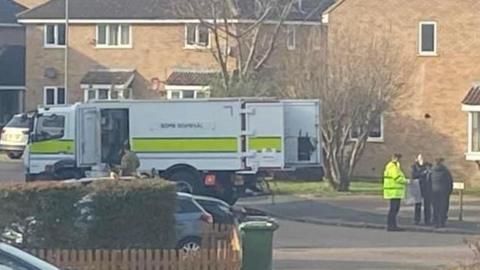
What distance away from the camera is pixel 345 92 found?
44.0m

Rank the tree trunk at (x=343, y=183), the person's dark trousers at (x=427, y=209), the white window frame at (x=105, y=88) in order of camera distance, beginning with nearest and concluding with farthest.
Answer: the person's dark trousers at (x=427, y=209), the tree trunk at (x=343, y=183), the white window frame at (x=105, y=88)

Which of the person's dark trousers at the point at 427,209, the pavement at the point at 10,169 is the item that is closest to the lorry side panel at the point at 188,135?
the person's dark trousers at the point at 427,209

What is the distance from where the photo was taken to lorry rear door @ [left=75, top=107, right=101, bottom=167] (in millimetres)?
36312

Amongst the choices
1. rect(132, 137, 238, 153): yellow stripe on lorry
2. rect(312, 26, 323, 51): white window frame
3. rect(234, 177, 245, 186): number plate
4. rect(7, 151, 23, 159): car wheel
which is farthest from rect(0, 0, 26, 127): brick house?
rect(234, 177, 245, 186): number plate

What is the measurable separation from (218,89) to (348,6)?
17.5ft

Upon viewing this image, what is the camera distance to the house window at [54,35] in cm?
6397

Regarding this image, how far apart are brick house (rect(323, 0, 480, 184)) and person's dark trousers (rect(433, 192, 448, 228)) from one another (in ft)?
46.2

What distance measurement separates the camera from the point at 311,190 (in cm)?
4428

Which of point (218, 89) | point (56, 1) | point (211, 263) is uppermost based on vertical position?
point (56, 1)

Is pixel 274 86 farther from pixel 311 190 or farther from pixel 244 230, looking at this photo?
pixel 244 230

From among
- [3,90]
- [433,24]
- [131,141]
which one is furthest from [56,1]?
[131,141]

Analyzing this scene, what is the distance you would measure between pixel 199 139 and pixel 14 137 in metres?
21.7

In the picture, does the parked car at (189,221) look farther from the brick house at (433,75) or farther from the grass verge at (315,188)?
the brick house at (433,75)

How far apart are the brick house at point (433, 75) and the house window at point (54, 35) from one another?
1834cm
